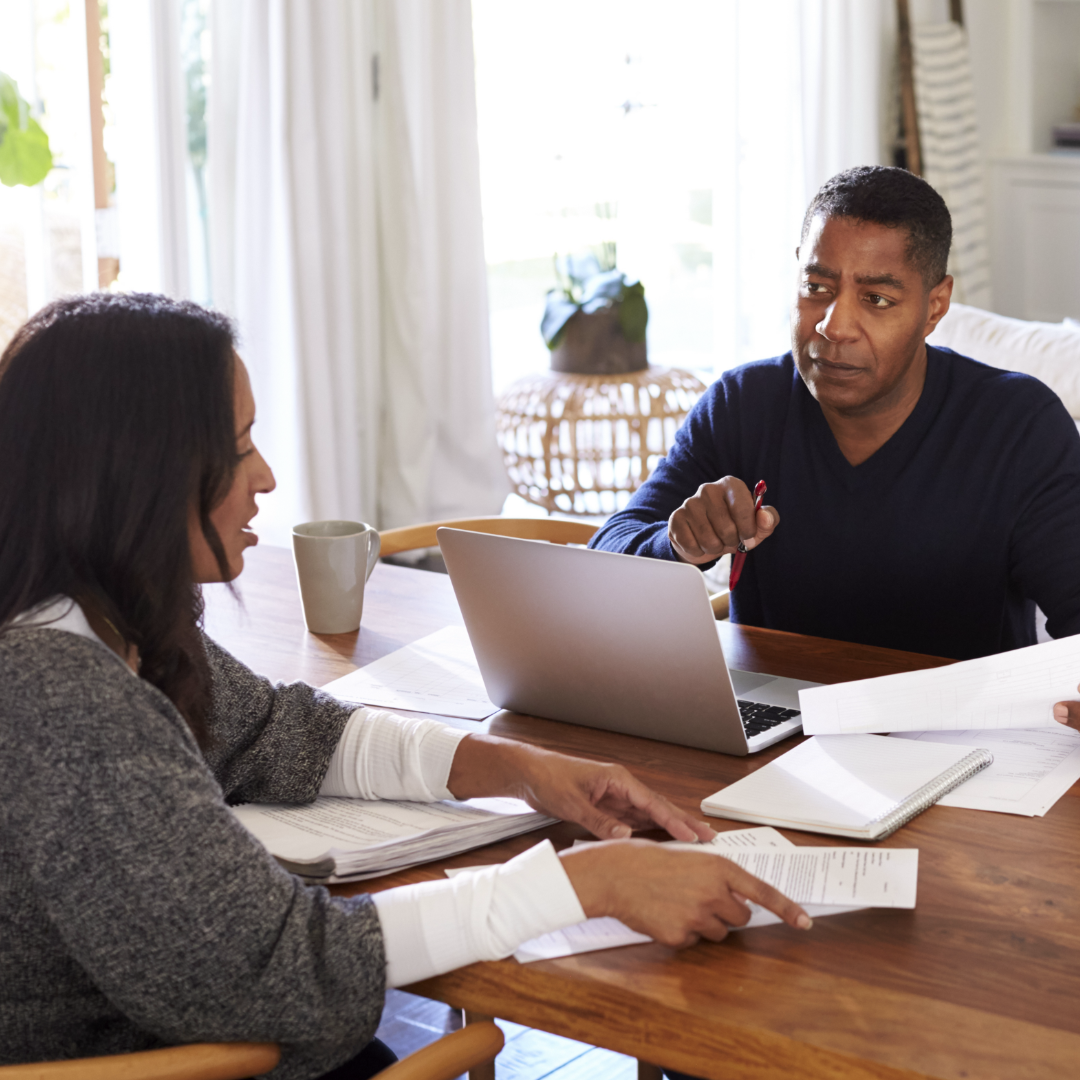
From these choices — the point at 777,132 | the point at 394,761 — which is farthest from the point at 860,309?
the point at 777,132

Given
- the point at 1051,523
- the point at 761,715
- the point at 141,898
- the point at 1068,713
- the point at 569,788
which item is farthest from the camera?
the point at 1051,523

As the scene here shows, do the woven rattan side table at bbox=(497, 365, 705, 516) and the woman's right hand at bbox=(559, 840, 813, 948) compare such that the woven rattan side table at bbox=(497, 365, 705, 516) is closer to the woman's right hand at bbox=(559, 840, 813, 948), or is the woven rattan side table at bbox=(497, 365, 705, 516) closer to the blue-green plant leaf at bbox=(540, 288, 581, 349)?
the blue-green plant leaf at bbox=(540, 288, 581, 349)

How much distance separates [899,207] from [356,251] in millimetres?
2230

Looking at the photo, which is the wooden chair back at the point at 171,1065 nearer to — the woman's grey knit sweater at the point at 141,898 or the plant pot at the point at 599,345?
the woman's grey knit sweater at the point at 141,898

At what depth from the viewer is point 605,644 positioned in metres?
1.25

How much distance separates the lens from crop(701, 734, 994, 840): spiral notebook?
1.09m

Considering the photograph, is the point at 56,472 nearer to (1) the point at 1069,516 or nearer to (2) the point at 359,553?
(2) the point at 359,553

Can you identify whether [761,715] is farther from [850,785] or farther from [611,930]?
[611,930]

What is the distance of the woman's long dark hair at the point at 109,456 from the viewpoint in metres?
0.93

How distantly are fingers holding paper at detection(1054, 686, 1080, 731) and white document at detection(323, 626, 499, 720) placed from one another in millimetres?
534

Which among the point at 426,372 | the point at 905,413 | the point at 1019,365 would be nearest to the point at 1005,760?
the point at 905,413

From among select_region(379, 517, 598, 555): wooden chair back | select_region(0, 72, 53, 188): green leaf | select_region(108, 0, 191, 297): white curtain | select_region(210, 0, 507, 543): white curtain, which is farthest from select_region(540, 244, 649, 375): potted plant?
select_region(0, 72, 53, 188): green leaf

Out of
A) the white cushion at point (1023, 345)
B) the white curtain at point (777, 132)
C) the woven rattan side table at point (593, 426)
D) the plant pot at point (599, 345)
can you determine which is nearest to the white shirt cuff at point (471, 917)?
the white cushion at point (1023, 345)

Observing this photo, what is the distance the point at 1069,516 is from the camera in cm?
157
